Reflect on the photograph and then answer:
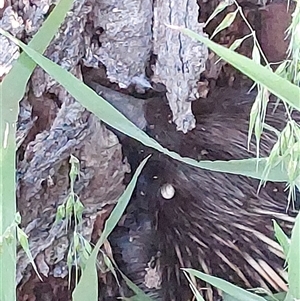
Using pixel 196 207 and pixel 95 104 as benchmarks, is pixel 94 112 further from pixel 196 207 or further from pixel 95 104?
pixel 196 207

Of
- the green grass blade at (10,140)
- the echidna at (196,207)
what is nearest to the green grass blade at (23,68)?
the green grass blade at (10,140)

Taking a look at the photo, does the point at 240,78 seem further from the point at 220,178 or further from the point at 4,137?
the point at 4,137

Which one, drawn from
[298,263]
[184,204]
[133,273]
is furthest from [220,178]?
[298,263]

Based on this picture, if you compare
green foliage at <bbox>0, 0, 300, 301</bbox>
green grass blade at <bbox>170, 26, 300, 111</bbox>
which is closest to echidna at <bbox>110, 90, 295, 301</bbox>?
green foliage at <bbox>0, 0, 300, 301</bbox>

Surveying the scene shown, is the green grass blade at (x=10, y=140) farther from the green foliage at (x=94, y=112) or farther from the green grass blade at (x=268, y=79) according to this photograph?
the green grass blade at (x=268, y=79)

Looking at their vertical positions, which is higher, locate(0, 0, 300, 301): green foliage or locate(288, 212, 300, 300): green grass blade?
locate(0, 0, 300, 301): green foliage

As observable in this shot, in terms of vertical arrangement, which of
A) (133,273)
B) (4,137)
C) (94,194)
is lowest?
(133,273)

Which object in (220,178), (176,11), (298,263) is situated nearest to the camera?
(298,263)

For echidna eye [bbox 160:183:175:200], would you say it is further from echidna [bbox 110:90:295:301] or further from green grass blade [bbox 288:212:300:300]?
green grass blade [bbox 288:212:300:300]
